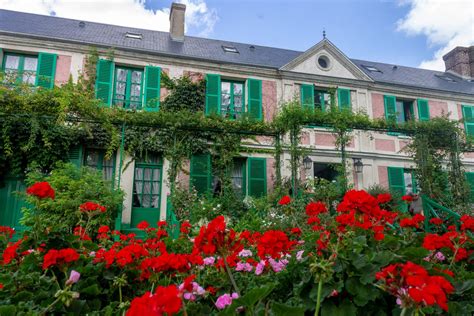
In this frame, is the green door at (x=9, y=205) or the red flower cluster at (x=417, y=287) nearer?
the red flower cluster at (x=417, y=287)

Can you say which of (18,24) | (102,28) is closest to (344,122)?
(102,28)

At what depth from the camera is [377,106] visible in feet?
41.2

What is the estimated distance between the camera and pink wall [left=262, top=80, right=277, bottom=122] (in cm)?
1155

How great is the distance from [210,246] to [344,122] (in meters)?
7.57

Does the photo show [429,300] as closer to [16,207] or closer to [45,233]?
[45,233]

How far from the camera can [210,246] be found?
1413mm

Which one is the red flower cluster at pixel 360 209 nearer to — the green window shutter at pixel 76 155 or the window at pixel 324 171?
the green window shutter at pixel 76 155

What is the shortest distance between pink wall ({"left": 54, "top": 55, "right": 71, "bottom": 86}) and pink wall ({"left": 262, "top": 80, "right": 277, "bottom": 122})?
6034mm

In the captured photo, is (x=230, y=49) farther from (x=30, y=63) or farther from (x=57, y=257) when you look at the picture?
(x=57, y=257)

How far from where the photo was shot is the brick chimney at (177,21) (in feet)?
42.7

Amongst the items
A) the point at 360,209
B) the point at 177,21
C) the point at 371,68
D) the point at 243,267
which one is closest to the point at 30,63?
the point at 177,21

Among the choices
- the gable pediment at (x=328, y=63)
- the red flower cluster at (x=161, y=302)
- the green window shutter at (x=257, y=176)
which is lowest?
the red flower cluster at (x=161, y=302)

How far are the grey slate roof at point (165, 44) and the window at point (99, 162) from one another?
332 cm

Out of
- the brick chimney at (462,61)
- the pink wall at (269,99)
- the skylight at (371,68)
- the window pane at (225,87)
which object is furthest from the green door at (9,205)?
the brick chimney at (462,61)
